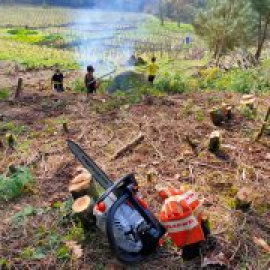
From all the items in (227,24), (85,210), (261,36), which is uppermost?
(227,24)

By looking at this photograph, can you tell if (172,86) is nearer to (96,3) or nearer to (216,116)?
(216,116)

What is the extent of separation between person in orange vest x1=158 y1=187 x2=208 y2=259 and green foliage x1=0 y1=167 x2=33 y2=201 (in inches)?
67.5

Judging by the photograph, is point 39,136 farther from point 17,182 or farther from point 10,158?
point 17,182

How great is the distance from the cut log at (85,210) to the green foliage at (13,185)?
0.86 metres

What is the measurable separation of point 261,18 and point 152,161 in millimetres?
15371

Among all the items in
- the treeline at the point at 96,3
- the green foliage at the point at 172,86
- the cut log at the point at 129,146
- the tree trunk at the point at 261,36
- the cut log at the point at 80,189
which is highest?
the treeline at the point at 96,3

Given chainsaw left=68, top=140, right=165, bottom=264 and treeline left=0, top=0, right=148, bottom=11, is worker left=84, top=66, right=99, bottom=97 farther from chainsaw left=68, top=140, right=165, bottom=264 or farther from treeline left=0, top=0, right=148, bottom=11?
treeline left=0, top=0, right=148, bottom=11

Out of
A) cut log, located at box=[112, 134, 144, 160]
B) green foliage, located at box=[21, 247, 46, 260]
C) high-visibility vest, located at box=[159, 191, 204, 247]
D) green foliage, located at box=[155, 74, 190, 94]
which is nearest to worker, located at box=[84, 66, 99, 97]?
green foliage, located at box=[155, 74, 190, 94]

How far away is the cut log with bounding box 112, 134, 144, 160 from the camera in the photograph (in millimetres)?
4470

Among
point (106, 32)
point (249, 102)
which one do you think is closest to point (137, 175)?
point (249, 102)

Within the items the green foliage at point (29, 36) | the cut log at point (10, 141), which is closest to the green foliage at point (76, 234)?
the cut log at point (10, 141)

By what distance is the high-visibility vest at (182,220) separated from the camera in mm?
2562

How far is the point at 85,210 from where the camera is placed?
116 inches

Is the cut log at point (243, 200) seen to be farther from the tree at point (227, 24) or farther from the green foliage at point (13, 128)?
the tree at point (227, 24)
